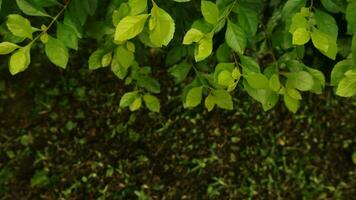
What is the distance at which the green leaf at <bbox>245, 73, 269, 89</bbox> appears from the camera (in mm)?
1363

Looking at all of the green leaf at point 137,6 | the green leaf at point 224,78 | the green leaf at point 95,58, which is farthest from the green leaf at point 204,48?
the green leaf at point 95,58

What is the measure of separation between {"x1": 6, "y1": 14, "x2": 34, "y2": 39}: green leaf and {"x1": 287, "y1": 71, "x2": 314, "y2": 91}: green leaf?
2.73 feet

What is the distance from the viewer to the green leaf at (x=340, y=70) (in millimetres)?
1394

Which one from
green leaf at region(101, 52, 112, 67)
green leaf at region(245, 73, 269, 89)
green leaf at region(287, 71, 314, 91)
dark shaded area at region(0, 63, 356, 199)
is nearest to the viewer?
green leaf at region(245, 73, 269, 89)

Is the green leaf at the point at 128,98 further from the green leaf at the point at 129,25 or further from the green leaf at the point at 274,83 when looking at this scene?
the green leaf at the point at 129,25

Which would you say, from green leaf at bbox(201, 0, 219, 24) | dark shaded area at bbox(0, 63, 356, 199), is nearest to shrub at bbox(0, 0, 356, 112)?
green leaf at bbox(201, 0, 219, 24)

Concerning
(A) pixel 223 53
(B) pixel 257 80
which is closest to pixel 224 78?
(B) pixel 257 80

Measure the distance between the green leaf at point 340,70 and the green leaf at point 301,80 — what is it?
3.4 inches

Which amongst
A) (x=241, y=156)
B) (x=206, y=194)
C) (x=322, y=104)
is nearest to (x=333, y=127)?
(x=322, y=104)

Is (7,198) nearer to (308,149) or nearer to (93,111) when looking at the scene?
(93,111)

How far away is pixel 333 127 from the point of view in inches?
147

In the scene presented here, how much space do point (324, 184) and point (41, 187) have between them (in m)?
2.11

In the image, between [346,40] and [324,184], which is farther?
[324,184]

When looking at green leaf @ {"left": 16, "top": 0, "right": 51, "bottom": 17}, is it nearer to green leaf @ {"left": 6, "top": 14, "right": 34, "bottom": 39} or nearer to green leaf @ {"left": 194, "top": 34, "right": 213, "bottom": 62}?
green leaf @ {"left": 6, "top": 14, "right": 34, "bottom": 39}
